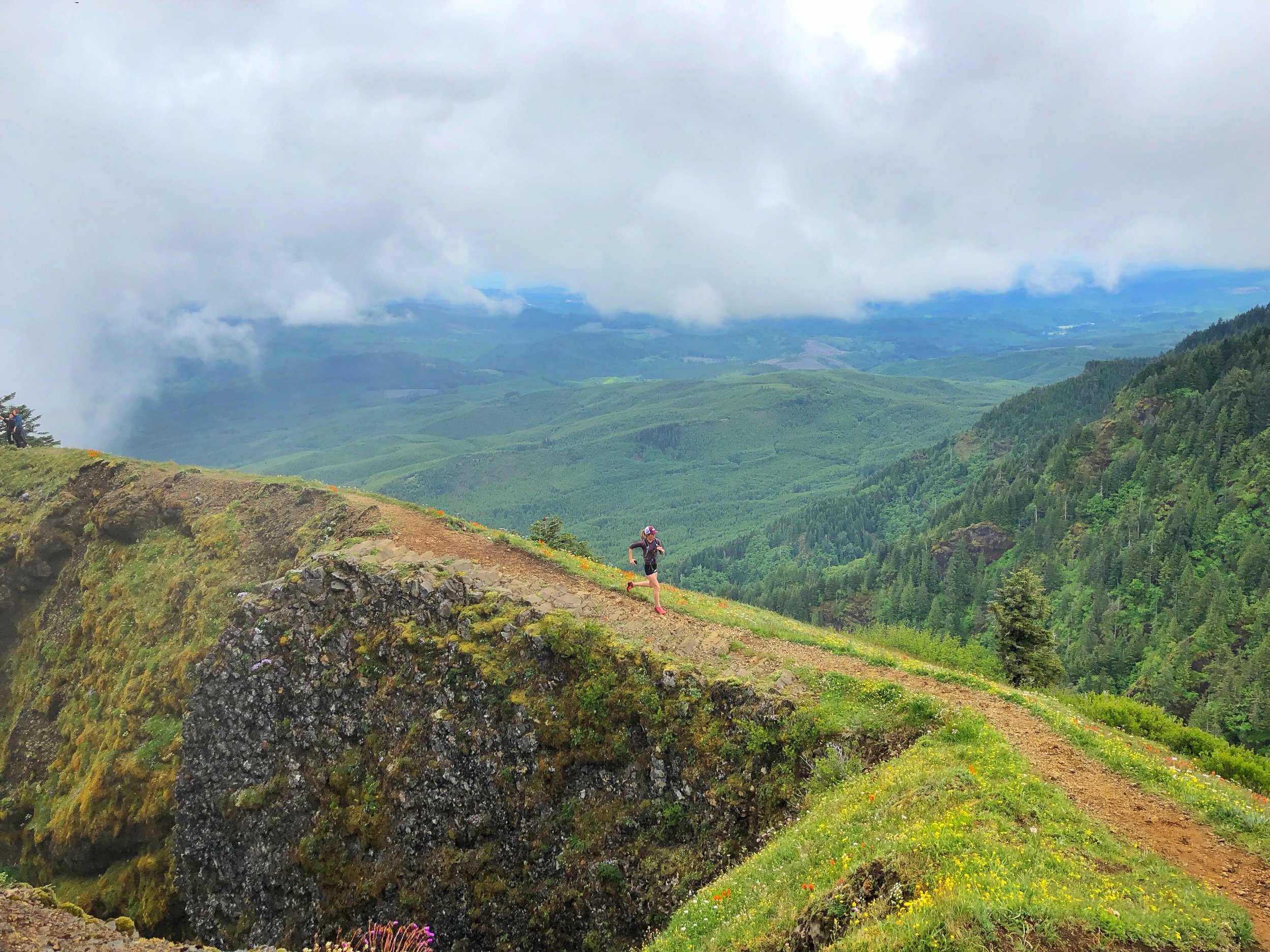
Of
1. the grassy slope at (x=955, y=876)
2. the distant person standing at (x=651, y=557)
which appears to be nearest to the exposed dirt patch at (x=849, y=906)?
the grassy slope at (x=955, y=876)

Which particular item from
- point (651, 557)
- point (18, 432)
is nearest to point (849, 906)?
point (651, 557)

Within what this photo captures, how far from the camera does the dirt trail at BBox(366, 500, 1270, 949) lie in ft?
37.7

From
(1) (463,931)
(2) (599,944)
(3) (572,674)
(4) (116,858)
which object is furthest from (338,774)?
(4) (116,858)

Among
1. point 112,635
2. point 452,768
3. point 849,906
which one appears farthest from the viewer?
point 112,635

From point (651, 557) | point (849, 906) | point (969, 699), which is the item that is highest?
point (651, 557)

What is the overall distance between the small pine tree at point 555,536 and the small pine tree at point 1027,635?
2945cm

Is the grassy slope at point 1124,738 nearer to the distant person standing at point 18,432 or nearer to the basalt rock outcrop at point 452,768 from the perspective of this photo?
the basalt rock outcrop at point 452,768

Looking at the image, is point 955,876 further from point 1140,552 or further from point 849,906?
point 1140,552

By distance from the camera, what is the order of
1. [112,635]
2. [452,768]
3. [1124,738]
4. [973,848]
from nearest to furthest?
[973,848], [1124,738], [452,768], [112,635]

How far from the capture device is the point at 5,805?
121 ft

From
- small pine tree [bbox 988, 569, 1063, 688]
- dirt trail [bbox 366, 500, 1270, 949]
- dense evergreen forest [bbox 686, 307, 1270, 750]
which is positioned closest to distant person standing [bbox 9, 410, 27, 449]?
dirt trail [bbox 366, 500, 1270, 949]

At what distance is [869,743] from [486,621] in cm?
1539

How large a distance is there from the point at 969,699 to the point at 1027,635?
77.5 ft

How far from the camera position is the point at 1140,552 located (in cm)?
11562
